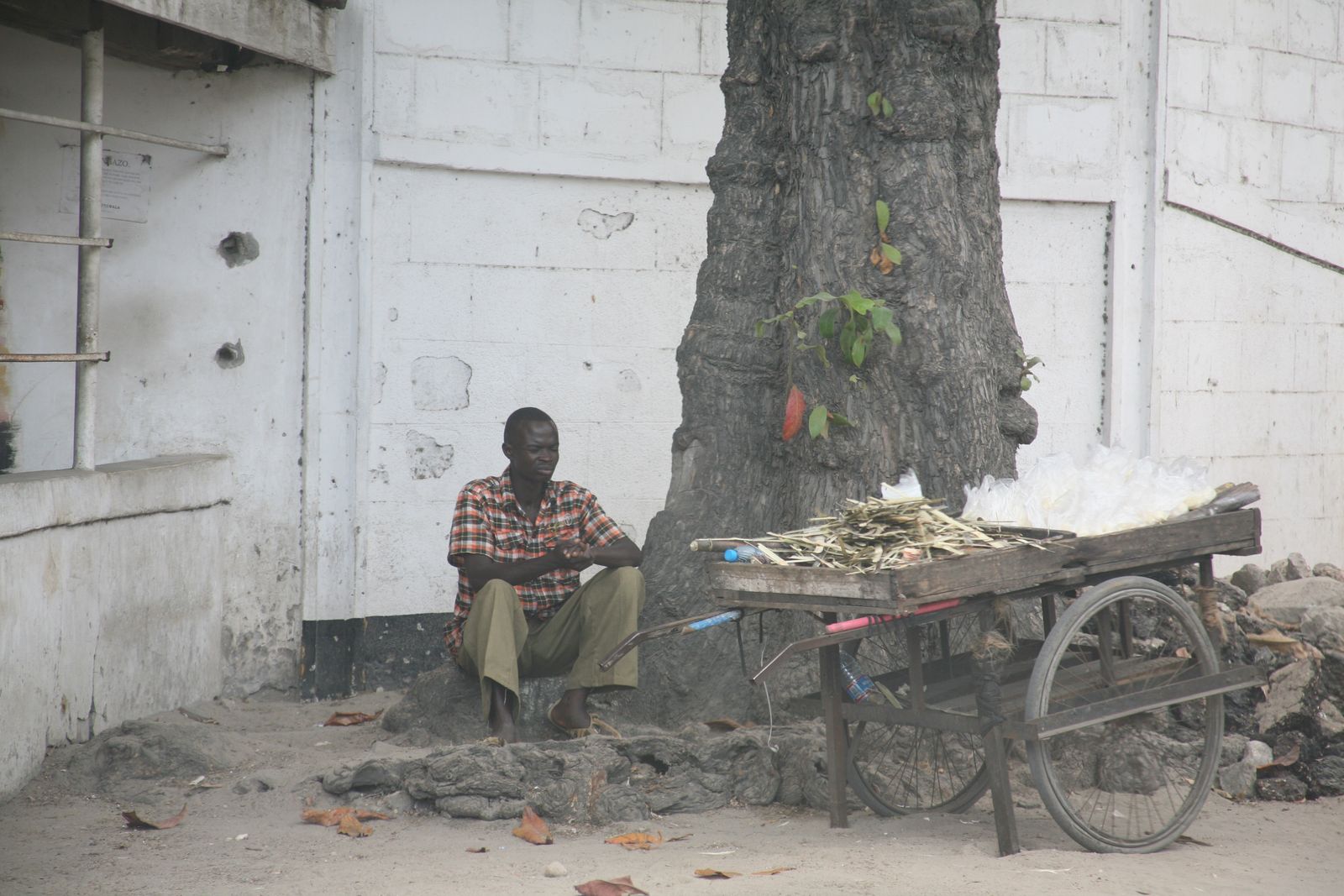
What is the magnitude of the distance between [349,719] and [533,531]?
4.19ft

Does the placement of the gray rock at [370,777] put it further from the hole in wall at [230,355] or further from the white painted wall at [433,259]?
the hole in wall at [230,355]

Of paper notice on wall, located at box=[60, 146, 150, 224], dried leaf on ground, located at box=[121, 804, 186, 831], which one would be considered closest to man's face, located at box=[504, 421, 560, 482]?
dried leaf on ground, located at box=[121, 804, 186, 831]

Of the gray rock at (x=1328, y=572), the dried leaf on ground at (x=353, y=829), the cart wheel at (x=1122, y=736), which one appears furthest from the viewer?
the gray rock at (x=1328, y=572)

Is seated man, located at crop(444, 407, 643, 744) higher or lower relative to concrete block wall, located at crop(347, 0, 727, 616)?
lower

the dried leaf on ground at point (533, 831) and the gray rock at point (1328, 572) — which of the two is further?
the gray rock at point (1328, 572)

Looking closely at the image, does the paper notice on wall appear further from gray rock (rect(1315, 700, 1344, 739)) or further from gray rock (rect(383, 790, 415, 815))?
gray rock (rect(1315, 700, 1344, 739))

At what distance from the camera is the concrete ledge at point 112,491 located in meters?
4.69

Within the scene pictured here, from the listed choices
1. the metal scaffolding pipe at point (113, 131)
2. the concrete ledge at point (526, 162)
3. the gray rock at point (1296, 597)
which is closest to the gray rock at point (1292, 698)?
the gray rock at point (1296, 597)

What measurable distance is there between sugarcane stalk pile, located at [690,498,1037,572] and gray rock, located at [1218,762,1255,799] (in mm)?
1628

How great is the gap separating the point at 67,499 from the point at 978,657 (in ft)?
11.4

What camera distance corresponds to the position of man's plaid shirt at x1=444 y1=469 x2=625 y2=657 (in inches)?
202

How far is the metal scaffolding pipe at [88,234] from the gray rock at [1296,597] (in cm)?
504

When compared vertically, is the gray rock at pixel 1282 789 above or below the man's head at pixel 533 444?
below

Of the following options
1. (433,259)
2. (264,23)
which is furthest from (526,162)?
(264,23)
